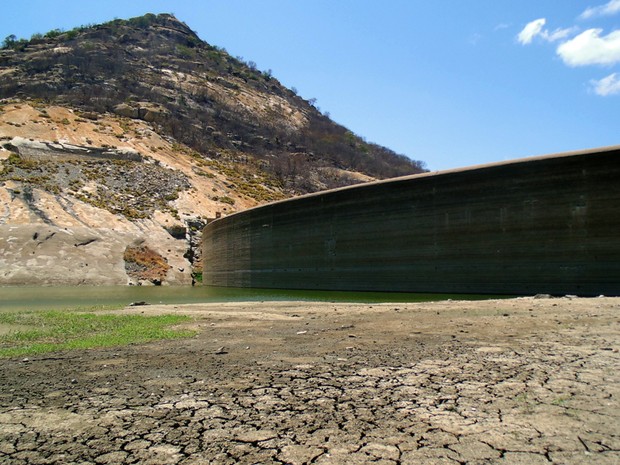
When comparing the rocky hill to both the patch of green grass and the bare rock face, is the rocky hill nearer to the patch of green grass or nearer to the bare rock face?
the bare rock face

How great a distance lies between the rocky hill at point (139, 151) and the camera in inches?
1512

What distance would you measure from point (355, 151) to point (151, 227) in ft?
206

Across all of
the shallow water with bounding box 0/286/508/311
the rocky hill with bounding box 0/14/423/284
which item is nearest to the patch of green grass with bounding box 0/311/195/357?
the shallow water with bounding box 0/286/508/311

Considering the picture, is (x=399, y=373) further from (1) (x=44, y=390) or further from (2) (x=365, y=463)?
(1) (x=44, y=390)

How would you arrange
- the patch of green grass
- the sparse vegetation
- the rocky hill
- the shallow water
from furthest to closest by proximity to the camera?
the sparse vegetation, the rocky hill, the shallow water, the patch of green grass

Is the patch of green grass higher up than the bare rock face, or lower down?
lower down

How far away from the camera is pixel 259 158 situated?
8031 cm

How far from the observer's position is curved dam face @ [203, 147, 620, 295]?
16.7 metres

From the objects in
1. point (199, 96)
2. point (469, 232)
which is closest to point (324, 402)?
point (469, 232)

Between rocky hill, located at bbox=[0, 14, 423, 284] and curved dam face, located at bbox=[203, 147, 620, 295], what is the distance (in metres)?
17.6

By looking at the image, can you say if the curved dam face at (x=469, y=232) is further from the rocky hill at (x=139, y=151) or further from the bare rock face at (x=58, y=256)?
the rocky hill at (x=139, y=151)

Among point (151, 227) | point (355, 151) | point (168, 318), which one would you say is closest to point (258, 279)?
point (151, 227)

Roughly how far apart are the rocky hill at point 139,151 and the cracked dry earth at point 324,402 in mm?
32609

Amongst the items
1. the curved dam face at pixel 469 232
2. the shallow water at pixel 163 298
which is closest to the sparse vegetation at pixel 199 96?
the curved dam face at pixel 469 232
